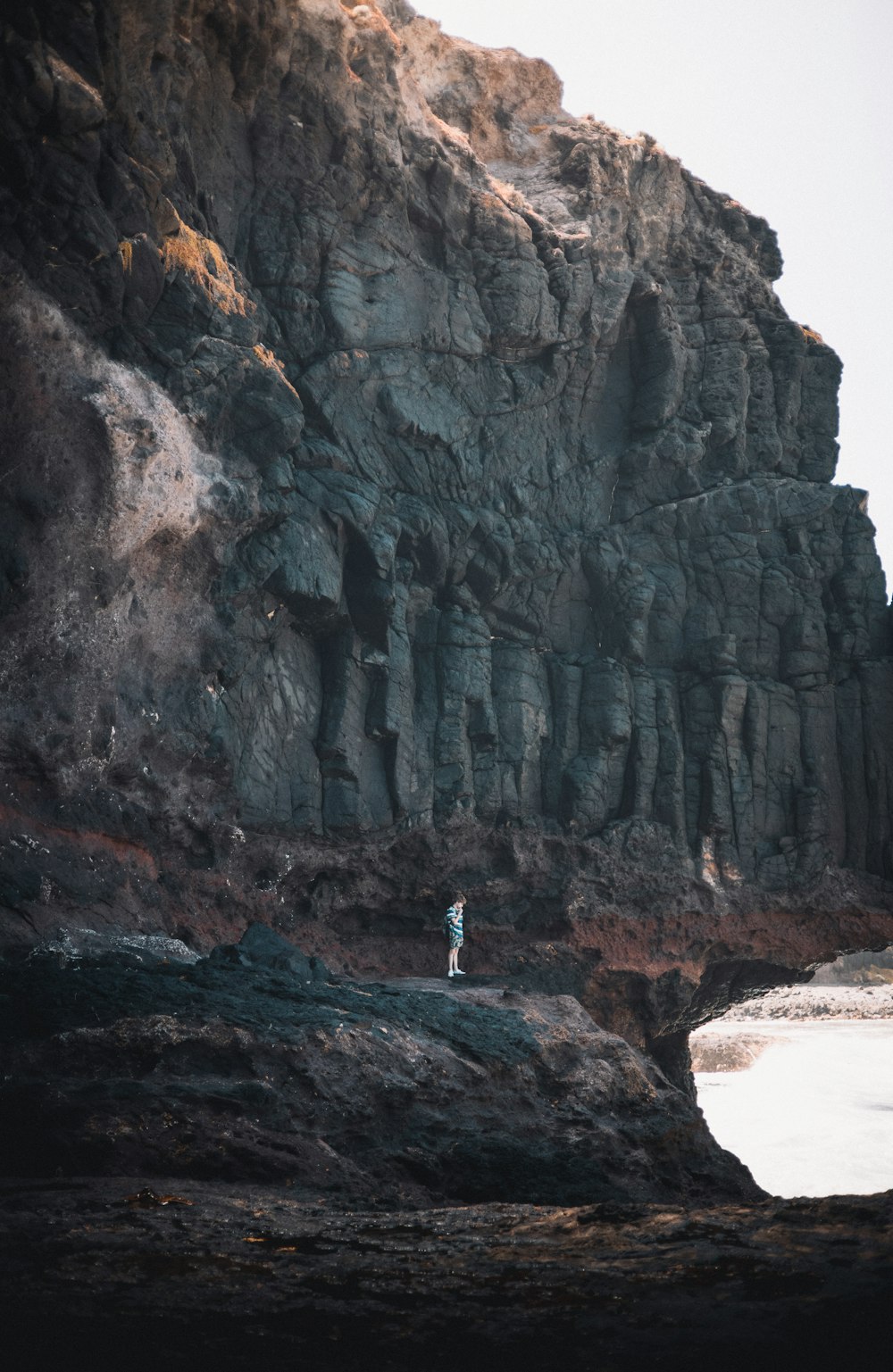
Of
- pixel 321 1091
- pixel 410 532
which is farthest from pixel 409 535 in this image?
pixel 321 1091

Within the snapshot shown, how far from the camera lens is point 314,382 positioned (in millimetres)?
26531

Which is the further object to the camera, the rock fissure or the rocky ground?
the rock fissure

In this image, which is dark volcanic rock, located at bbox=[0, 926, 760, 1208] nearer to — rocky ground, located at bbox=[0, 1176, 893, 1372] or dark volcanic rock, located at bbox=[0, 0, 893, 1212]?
rocky ground, located at bbox=[0, 1176, 893, 1372]

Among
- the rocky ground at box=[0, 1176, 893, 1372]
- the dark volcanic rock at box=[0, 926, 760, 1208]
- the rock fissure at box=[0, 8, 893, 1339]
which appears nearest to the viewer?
the rocky ground at box=[0, 1176, 893, 1372]

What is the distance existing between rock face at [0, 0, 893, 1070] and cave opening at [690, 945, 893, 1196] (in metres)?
4.99

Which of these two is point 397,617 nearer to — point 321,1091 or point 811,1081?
point 321,1091

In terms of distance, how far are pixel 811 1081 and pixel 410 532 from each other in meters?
29.7

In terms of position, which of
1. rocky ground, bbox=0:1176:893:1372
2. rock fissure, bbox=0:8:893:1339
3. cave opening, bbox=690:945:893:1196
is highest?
rock fissure, bbox=0:8:893:1339

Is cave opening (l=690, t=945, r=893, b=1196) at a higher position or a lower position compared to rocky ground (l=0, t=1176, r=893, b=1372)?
lower

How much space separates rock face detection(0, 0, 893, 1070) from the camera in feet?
63.9

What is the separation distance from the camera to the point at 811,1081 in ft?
146

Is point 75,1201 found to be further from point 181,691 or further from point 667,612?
point 667,612

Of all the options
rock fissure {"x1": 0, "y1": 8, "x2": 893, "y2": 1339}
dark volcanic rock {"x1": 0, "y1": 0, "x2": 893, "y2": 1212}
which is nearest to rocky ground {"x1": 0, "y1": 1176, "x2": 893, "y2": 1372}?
rock fissure {"x1": 0, "y1": 8, "x2": 893, "y2": 1339}

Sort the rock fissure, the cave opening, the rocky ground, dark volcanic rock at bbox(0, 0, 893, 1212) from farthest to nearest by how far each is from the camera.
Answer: the cave opening
dark volcanic rock at bbox(0, 0, 893, 1212)
the rock fissure
the rocky ground
